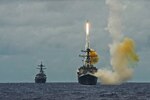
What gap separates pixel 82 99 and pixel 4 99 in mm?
19323

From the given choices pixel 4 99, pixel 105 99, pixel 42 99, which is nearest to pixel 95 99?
pixel 105 99

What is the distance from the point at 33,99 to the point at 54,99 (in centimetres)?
530

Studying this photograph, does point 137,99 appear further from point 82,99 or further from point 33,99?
point 33,99

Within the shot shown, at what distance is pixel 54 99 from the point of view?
131 meters

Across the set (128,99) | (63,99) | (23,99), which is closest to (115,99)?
(128,99)

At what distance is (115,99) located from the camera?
130875 millimetres

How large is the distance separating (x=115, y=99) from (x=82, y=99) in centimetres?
809

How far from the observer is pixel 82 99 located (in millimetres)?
131000

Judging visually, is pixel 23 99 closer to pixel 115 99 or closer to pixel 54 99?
pixel 54 99

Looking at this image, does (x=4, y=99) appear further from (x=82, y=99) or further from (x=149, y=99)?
(x=149, y=99)

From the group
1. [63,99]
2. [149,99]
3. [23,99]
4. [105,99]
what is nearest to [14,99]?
[23,99]

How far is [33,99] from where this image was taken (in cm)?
13200

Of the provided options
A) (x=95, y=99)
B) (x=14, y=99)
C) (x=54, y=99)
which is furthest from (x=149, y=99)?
(x=14, y=99)

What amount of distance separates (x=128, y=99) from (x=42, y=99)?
2117cm
